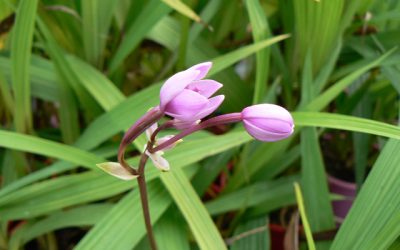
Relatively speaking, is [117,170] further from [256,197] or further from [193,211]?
[256,197]

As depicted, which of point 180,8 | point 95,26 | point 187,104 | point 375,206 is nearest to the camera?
point 187,104

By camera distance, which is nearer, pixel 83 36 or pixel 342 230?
pixel 342 230

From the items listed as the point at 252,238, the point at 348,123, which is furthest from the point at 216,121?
the point at 252,238

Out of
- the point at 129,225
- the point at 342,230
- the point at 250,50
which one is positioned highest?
the point at 250,50

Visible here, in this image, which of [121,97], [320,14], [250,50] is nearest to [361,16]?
[320,14]

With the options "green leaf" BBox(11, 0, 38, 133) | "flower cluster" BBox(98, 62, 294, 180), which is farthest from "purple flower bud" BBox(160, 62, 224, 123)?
"green leaf" BBox(11, 0, 38, 133)

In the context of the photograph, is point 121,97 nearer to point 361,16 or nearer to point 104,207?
point 104,207

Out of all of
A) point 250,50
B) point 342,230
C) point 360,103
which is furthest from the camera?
point 360,103
